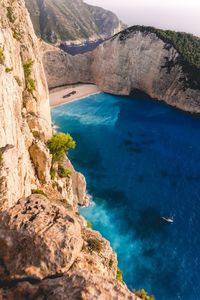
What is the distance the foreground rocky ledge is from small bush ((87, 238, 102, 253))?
32cm

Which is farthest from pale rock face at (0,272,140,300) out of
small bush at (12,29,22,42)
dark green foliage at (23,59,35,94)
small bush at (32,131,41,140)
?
small bush at (12,29,22,42)

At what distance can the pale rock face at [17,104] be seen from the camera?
34.9 meters

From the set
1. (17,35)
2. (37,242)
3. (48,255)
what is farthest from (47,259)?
(17,35)

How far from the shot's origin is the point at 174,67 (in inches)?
5512

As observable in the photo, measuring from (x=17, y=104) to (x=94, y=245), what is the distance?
28966 mm

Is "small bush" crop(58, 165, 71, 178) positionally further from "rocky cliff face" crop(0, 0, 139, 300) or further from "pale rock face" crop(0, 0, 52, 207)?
"rocky cliff face" crop(0, 0, 139, 300)

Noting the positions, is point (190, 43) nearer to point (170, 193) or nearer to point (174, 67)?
point (174, 67)

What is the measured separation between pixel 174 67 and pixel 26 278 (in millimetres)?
133099

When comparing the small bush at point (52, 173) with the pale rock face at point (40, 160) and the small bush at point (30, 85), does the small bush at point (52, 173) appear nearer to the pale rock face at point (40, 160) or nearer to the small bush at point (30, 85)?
the pale rock face at point (40, 160)

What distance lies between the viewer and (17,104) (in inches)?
1795

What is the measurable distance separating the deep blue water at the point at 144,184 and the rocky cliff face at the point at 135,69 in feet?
28.8

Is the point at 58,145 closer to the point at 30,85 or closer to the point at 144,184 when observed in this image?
the point at 30,85

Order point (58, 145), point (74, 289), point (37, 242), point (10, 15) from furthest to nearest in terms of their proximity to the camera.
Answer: point (10, 15) → point (58, 145) → point (37, 242) → point (74, 289)

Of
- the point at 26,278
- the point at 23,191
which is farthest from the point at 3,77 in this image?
the point at 26,278
